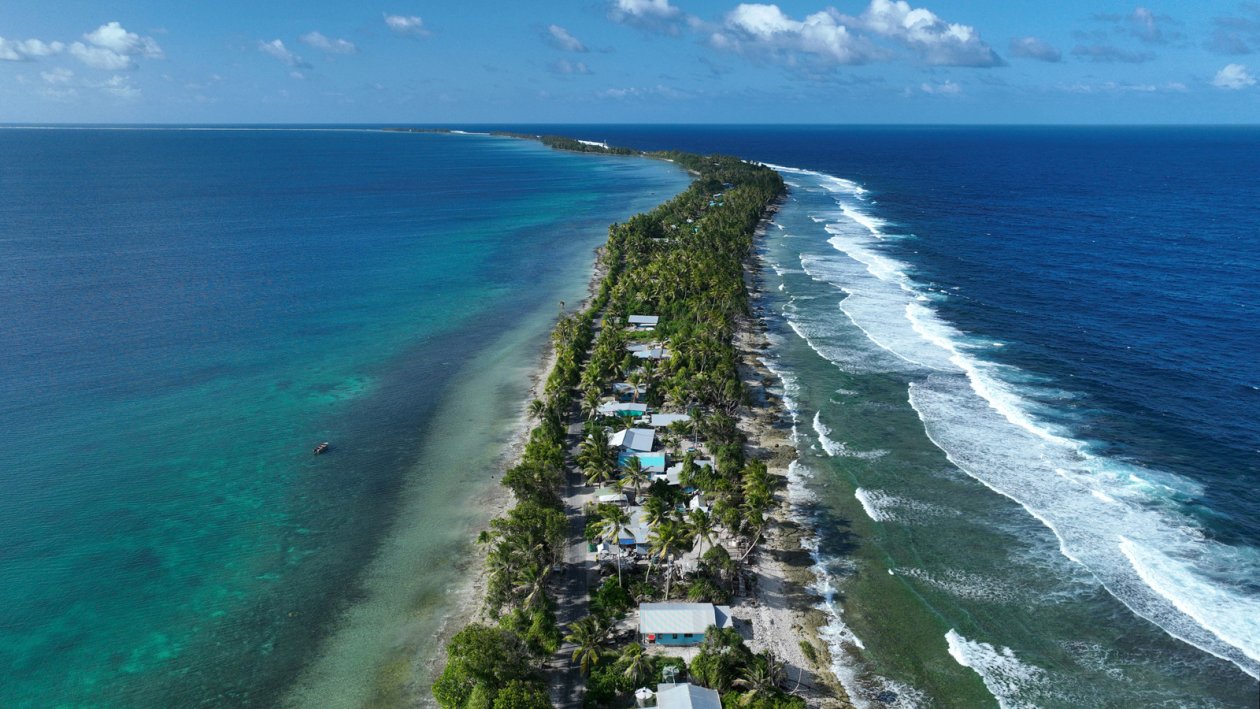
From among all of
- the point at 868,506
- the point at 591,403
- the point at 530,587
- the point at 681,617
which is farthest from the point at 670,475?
the point at 530,587

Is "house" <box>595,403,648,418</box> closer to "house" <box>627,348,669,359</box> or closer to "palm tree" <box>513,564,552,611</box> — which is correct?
"house" <box>627,348,669,359</box>

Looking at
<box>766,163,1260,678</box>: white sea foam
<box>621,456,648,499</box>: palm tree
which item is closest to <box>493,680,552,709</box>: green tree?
<box>621,456,648,499</box>: palm tree

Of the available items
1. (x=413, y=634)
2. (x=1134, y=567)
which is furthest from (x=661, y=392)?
(x=1134, y=567)

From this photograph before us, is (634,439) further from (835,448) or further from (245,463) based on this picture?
(245,463)

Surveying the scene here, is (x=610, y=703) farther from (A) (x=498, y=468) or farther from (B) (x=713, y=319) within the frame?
(B) (x=713, y=319)

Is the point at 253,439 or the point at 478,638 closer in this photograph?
the point at 478,638
